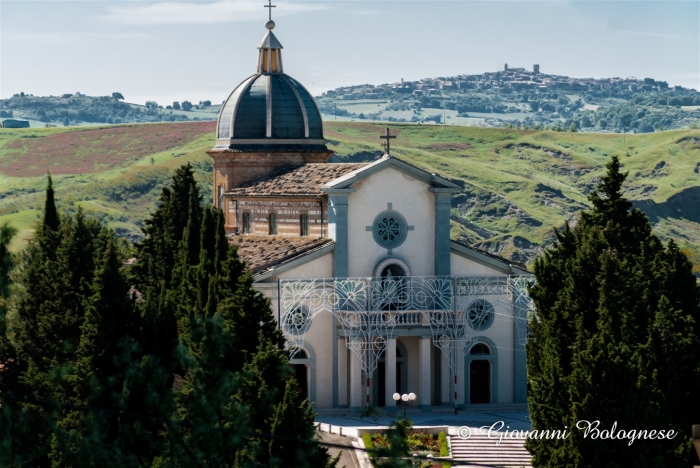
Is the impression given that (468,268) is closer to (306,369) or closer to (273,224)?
(306,369)

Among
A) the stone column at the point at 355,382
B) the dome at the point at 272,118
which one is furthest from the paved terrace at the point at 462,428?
the dome at the point at 272,118

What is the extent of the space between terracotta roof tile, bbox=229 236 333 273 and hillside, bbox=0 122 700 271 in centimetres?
7012

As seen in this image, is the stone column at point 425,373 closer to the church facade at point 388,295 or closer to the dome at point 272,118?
the church facade at point 388,295

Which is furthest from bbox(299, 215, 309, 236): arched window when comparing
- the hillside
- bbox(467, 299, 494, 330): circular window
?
the hillside

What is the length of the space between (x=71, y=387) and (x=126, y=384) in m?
9.82

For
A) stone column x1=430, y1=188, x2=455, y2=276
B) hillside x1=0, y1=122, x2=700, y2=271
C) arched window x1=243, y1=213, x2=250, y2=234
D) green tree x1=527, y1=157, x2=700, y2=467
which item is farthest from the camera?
hillside x1=0, y1=122, x2=700, y2=271

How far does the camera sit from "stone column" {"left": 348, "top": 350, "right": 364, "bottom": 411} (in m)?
56.9

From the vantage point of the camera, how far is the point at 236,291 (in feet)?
144

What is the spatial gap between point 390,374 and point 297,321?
3.81 m

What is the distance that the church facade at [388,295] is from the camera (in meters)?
56.8

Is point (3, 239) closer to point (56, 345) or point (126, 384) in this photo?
point (126, 384)

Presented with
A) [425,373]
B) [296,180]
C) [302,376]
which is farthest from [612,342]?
[296,180]

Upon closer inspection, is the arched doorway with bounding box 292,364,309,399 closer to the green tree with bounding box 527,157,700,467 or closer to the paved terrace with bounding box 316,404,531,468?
the paved terrace with bounding box 316,404,531,468

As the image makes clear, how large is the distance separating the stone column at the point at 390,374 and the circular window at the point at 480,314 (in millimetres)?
3533
